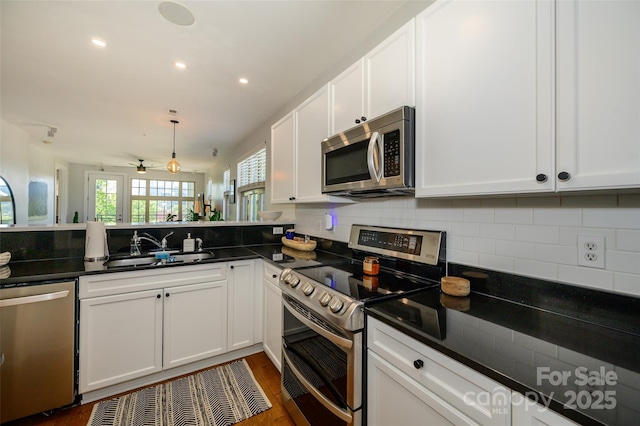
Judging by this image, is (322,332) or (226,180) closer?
(322,332)

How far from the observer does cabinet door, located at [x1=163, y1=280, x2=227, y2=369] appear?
76.7 inches

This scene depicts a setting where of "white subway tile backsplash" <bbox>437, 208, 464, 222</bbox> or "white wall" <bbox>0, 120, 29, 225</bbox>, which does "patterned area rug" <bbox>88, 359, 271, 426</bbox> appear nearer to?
"white subway tile backsplash" <bbox>437, 208, 464, 222</bbox>

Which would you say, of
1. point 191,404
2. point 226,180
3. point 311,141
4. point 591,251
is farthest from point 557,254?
point 226,180

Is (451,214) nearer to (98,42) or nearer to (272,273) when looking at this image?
(272,273)

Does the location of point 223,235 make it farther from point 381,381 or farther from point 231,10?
point 381,381

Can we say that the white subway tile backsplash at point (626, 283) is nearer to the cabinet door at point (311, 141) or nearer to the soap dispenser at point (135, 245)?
the cabinet door at point (311, 141)

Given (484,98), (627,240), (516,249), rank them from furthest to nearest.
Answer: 1. (516,249)
2. (484,98)
3. (627,240)

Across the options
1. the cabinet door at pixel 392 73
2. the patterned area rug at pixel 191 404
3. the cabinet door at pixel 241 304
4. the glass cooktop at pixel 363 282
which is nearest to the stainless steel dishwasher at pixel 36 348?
the patterned area rug at pixel 191 404

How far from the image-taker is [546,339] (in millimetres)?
819

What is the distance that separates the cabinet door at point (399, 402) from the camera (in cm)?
83

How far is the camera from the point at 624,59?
711mm

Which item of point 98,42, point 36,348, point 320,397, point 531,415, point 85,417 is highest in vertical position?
point 98,42

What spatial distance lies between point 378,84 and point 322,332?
1358mm

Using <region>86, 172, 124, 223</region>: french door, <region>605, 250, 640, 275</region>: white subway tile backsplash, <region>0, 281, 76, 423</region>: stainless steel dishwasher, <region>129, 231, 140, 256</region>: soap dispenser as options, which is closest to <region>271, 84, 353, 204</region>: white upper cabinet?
<region>129, 231, 140, 256</region>: soap dispenser
